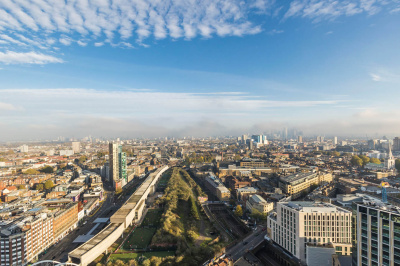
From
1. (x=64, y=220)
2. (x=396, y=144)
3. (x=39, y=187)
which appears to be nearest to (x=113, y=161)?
(x=39, y=187)

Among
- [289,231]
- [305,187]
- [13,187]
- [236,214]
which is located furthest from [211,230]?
[13,187]

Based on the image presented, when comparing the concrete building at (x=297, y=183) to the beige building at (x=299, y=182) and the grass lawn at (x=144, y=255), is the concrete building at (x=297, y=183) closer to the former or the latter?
the beige building at (x=299, y=182)

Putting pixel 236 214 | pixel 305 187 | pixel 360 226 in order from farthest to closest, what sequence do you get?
pixel 305 187, pixel 236 214, pixel 360 226

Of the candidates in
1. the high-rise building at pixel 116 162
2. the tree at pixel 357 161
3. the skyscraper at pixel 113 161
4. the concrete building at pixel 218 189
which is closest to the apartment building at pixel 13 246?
the concrete building at pixel 218 189

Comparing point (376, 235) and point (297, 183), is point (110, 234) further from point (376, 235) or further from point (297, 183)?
point (297, 183)

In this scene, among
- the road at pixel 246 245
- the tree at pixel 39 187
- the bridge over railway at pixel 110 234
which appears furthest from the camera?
the tree at pixel 39 187

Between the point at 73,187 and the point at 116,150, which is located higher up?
the point at 116,150

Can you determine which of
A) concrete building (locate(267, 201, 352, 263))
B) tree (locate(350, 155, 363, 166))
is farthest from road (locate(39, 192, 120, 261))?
tree (locate(350, 155, 363, 166))

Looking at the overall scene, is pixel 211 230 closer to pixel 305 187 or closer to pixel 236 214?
pixel 236 214
